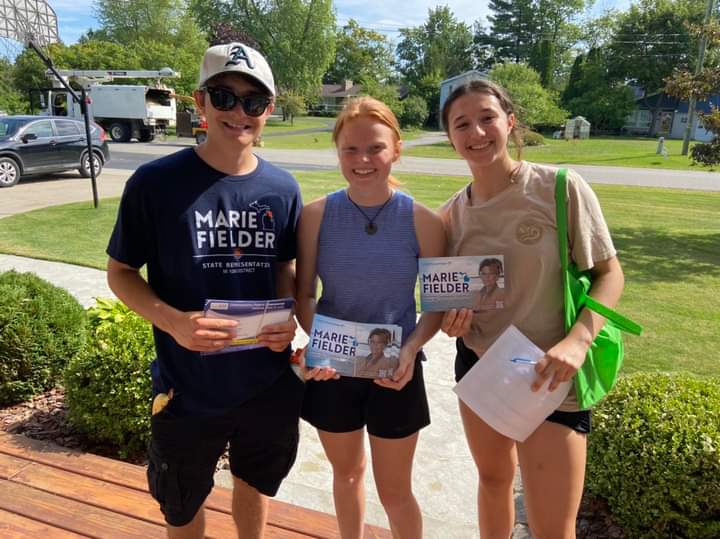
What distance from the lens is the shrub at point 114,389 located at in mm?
3025

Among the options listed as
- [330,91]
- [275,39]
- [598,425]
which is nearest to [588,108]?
[275,39]

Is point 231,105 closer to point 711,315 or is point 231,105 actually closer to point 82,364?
point 82,364

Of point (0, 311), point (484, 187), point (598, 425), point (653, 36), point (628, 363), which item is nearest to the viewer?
point (484, 187)

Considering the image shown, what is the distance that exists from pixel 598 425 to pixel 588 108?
52562 millimetres

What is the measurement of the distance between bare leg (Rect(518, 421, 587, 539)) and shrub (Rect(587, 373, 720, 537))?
721 millimetres

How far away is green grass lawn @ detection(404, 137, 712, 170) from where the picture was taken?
86.7ft

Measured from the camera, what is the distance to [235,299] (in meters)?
1.85

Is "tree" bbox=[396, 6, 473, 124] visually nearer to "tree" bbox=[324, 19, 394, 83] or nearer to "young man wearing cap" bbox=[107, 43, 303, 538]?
"tree" bbox=[324, 19, 394, 83]

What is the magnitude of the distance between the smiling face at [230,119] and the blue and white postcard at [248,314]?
530 mm

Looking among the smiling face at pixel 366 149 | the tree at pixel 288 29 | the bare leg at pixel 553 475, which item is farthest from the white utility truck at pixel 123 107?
the bare leg at pixel 553 475

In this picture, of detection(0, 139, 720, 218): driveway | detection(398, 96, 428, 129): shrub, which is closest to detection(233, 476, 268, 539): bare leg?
detection(0, 139, 720, 218): driveway

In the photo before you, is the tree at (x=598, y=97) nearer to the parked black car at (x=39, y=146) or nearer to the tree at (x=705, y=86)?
the tree at (x=705, y=86)

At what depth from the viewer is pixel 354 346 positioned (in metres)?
1.86

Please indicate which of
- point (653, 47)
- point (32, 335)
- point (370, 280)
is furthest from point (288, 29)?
point (370, 280)
